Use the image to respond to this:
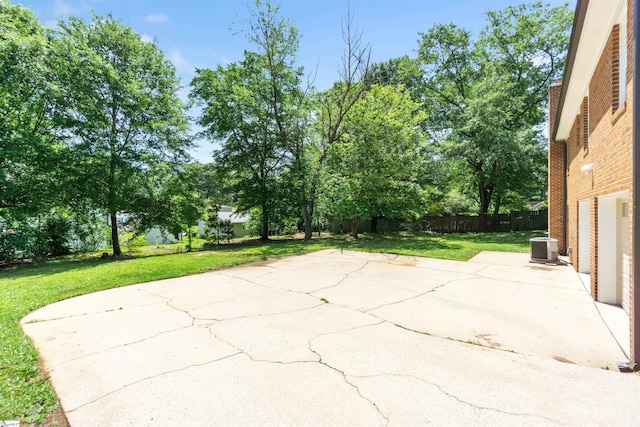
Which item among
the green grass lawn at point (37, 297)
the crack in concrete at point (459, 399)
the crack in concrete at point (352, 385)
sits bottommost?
the green grass lawn at point (37, 297)

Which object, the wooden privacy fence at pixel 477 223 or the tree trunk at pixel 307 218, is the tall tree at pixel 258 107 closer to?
the tree trunk at pixel 307 218

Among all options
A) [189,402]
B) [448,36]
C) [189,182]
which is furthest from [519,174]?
[189,402]

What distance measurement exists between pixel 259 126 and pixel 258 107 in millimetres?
1027

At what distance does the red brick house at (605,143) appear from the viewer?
335 cm

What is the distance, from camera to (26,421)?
2.29 metres

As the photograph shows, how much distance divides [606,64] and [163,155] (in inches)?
622

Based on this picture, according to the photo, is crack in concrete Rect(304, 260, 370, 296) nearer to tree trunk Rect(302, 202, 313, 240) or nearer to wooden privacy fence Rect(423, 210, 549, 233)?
tree trunk Rect(302, 202, 313, 240)

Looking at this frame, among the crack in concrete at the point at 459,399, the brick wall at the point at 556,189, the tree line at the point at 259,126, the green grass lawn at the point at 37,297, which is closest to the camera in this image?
the crack in concrete at the point at 459,399

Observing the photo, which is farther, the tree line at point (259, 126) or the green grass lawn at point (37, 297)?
the tree line at point (259, 126)

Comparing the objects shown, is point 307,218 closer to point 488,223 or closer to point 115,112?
point 115,112

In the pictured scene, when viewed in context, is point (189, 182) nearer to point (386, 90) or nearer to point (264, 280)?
point (264, 280)

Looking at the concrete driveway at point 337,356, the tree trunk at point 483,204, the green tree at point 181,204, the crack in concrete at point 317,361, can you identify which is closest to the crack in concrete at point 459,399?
the concrete driveway at point 337,356

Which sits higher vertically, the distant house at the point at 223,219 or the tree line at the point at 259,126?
the tree line at the point at 259,126

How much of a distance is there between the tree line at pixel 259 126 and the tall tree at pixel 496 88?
0.32ft
